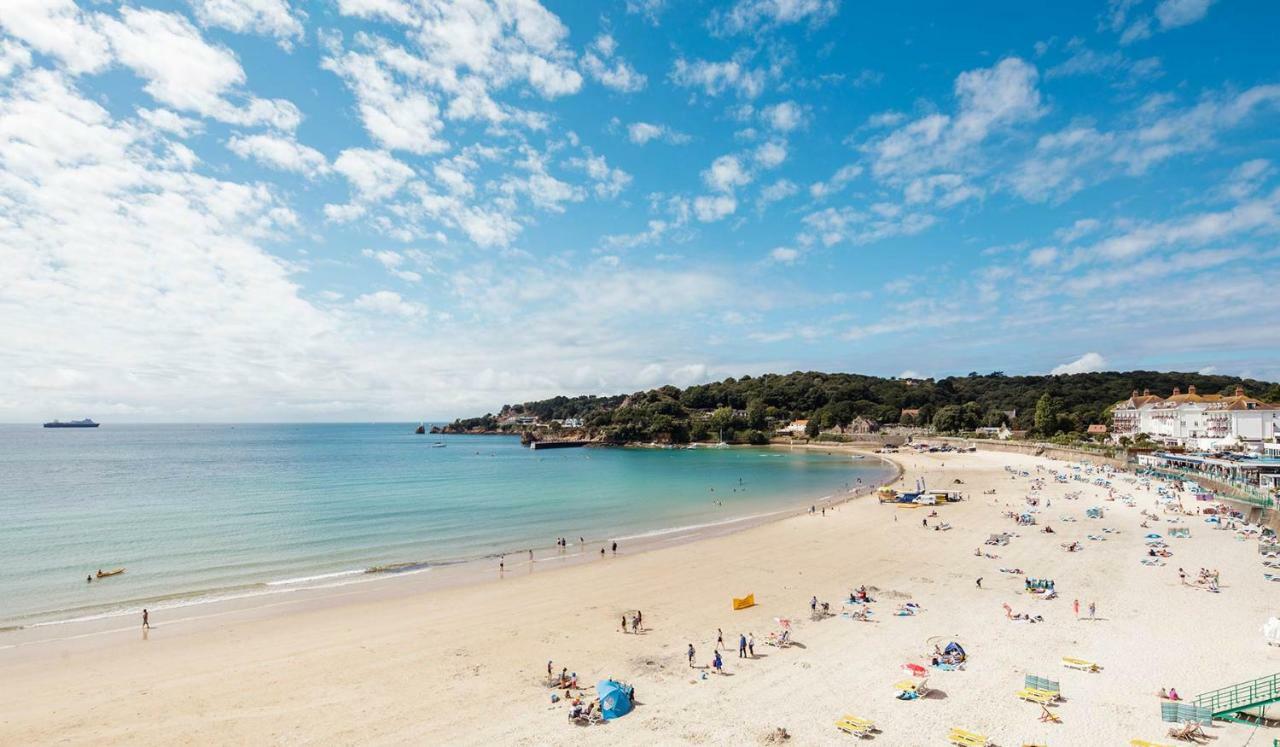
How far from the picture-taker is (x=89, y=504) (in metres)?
46.8

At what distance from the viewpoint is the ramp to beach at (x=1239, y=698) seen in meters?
12.2

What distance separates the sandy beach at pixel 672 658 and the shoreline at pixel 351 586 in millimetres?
529

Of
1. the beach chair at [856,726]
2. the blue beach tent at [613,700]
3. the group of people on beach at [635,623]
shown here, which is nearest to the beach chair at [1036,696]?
the beach chair at [856,726]

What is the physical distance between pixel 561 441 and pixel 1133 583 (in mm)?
130030

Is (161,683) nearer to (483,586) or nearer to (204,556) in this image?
(483,586)

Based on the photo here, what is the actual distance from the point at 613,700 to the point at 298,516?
3623 cm

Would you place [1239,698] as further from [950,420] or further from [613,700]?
[950,420]

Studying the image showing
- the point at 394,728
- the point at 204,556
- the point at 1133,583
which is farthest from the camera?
the point at 204,556

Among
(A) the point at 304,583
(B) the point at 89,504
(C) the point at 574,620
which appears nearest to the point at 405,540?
(A) the point at 304,583

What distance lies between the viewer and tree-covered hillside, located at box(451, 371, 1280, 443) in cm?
13512

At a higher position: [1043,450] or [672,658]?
[1043,450]

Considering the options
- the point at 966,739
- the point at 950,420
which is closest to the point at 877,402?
the point at 950,420

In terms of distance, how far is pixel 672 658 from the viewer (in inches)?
656

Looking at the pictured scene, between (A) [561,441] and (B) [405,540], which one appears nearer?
(B) [405,540]
